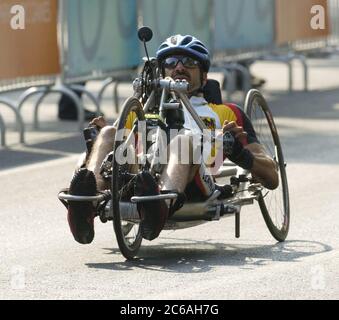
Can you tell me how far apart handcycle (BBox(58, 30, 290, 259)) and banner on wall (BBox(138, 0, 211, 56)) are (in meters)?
7.58

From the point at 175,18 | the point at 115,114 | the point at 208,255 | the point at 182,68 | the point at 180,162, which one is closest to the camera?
the point at 180,162

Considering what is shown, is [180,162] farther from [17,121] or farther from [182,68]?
[17,121]

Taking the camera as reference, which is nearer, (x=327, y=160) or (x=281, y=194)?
(x=281, y=194)

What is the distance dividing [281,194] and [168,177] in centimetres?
159

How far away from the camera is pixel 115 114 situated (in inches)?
699

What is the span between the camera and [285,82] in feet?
72.7

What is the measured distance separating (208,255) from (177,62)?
3.83ft

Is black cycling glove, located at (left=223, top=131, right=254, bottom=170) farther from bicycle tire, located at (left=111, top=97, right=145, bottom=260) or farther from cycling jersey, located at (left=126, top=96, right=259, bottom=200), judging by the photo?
bicycle tire, located at (left=111, top=97, right=145, bottom=260)
